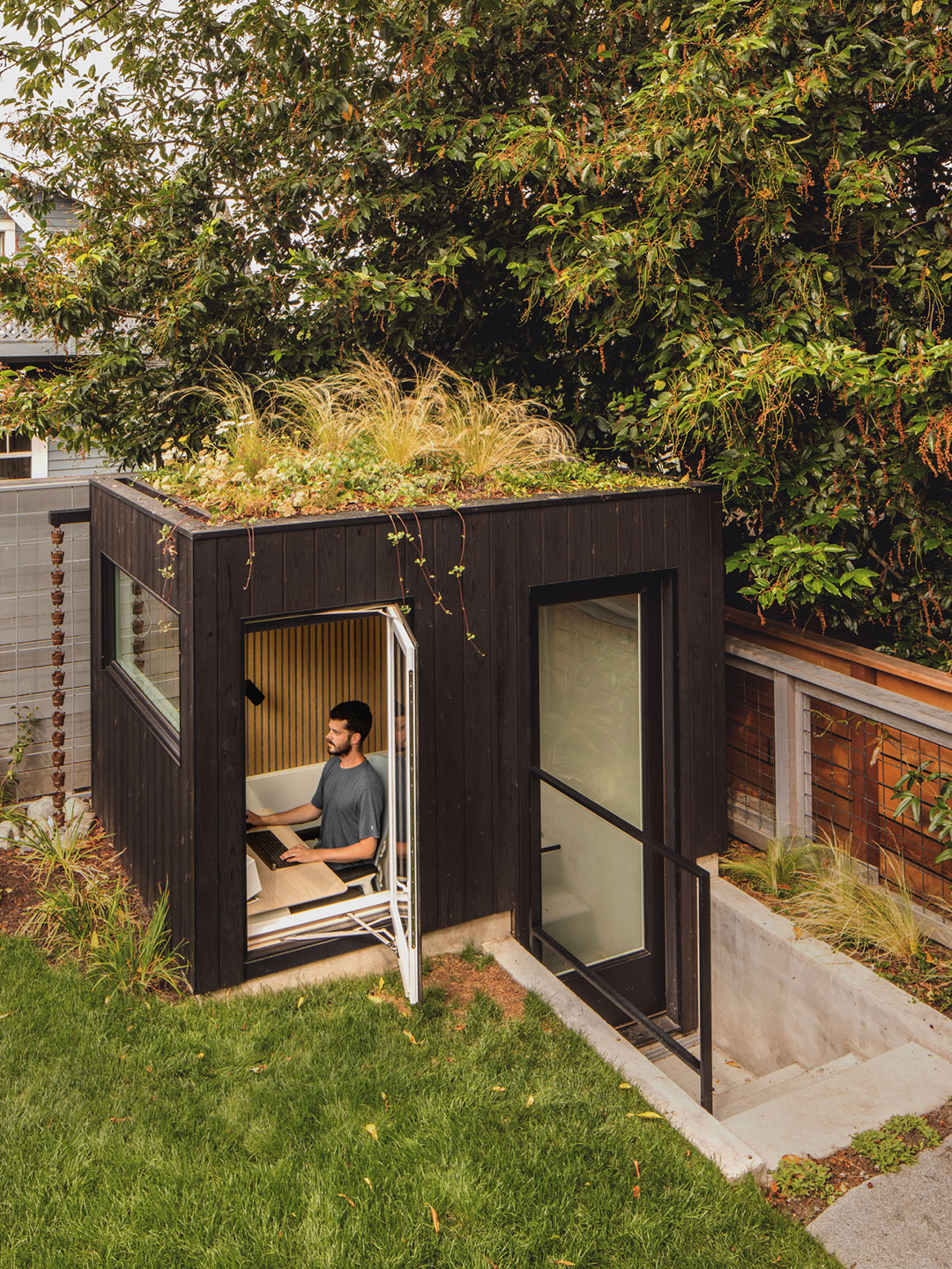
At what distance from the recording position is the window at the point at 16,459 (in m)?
12.8

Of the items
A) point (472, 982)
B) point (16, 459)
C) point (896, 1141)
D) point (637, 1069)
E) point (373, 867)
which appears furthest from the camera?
point (16, 459)

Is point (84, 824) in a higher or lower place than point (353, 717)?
lower

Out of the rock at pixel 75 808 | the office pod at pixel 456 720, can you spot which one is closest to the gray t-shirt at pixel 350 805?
the office pod at pixel 456 720

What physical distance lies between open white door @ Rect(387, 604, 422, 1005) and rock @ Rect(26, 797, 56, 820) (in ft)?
10.0

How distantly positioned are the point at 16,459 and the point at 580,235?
33.3ft

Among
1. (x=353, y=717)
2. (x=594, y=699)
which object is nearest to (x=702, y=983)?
(x=594, y=699)

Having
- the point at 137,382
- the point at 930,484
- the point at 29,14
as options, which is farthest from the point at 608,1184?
the point at 29,14

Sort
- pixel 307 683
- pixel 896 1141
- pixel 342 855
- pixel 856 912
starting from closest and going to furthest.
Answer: pixel 896 1141 → pixel 856 912 → pixel 342 855 → pixel 307 683

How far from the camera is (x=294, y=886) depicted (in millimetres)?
4934

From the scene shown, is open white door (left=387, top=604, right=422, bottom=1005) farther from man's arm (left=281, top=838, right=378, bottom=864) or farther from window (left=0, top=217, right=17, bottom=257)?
window (left=0, top=217, right=17, bottom=257)

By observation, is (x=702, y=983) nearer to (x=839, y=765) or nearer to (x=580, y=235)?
(x=839, y=765)

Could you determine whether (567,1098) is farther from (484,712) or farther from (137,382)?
(137,382)

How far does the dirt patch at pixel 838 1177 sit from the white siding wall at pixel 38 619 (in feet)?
18.9

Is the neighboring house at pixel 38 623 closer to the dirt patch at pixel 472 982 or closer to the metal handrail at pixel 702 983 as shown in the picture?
the dirt patch at pixel 472 982
